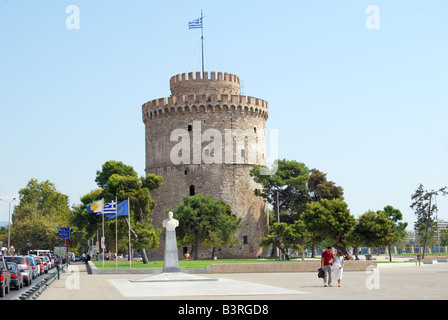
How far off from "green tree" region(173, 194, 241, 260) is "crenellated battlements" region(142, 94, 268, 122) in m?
→ 10.3

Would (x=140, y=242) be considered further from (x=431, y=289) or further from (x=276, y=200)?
(x=431, y=289)

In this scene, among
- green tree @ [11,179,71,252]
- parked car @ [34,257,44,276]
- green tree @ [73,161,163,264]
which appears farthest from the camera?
green tree @ [11,179,71,252]

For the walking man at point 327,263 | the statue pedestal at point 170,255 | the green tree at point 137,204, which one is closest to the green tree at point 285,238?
the green tree at point 137,204

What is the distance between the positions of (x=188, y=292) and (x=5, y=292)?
632 centimetres

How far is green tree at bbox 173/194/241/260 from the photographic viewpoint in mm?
55375

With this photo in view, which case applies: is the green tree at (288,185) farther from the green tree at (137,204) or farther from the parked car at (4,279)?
the parked car at (4,279)

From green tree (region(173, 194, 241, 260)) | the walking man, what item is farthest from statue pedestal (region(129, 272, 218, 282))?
green tree (region(173, 194, 241, 260))

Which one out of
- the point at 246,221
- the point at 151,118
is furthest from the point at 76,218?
the point at 246,221

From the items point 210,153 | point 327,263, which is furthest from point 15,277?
point 210,153

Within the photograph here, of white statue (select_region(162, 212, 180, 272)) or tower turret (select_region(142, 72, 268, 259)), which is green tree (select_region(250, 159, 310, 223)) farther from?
white statue (select_region(162, 212, 180, 272))

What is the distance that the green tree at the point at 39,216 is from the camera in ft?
274

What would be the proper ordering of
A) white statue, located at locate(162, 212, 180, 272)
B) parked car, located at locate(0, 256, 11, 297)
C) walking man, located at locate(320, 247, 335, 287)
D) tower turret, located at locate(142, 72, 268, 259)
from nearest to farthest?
parked car, located at locate(0, 256, 11, 297) < walking man, located at locate(320, 247, 335, 287) < white statue, located at locate(162, 212, 180, 272) < tower turret, located at locate(142, 72, 268, 259)

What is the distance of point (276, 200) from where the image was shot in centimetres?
6488
